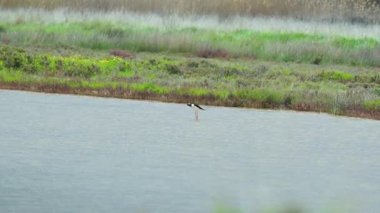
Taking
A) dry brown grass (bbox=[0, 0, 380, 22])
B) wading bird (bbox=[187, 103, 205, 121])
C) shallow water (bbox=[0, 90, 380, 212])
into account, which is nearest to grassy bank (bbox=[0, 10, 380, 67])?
dry brown grass (bbox=[0, 0, 380, 22])

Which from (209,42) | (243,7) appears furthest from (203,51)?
(243,7)

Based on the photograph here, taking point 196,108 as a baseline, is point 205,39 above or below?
above

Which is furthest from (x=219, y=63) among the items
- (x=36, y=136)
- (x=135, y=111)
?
(x=36, y=136)

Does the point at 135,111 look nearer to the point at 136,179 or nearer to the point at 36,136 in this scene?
the point at 36,136

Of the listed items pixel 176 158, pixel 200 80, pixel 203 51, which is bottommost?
pixel 176 158

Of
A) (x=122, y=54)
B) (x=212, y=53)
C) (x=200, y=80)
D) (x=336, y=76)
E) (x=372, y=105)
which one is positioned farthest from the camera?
(x=212, y=53)

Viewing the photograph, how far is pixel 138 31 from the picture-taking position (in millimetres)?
30828

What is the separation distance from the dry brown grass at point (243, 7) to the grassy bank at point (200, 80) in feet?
13.2

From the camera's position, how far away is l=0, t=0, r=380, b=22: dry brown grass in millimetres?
32438

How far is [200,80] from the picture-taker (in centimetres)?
2322

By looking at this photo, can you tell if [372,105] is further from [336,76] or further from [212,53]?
[212,53]

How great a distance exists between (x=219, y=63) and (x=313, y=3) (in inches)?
244

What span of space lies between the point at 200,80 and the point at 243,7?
379 inches

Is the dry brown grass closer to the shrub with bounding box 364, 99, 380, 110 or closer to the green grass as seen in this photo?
the green grass
